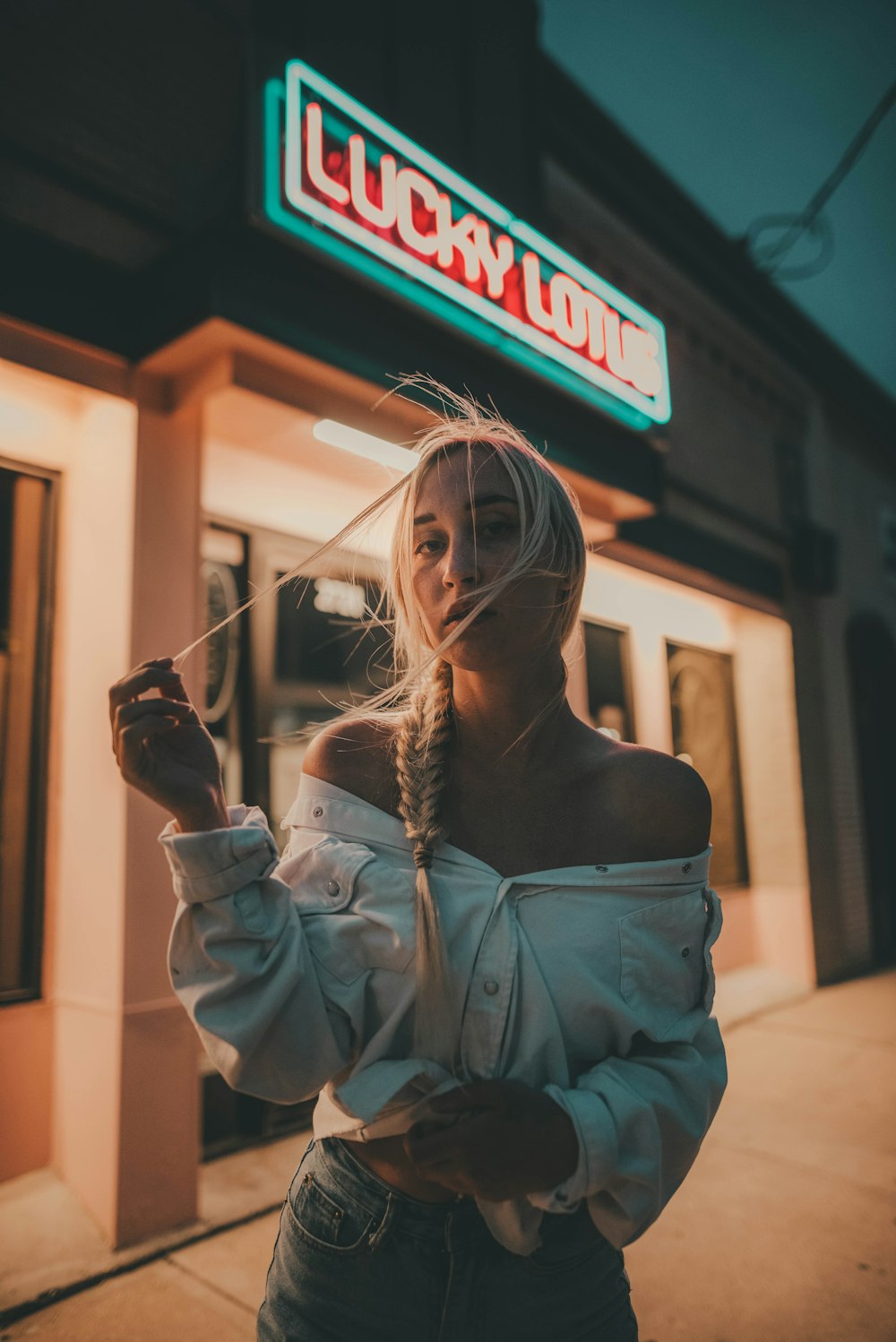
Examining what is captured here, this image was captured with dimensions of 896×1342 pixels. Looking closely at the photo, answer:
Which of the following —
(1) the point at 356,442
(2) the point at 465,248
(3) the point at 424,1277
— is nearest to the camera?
(3) the point at 424,1277

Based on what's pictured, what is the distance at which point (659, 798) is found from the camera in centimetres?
124

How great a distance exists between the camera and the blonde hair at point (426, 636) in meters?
1.11

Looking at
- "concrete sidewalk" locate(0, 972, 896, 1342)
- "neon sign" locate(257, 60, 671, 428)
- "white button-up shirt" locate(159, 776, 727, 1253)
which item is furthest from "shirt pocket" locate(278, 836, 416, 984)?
"neon sign" locate(257, 60, 671, 428)

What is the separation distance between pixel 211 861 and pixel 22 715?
2.77 meters

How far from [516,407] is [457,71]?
249 cm

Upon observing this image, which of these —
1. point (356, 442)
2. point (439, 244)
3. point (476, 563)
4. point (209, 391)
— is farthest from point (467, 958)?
point (439, 244)

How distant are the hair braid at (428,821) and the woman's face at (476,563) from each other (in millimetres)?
130

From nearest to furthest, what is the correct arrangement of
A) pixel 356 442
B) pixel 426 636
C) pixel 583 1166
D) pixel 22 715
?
pixel 583 1166 → pixel 426 636 → pixel 22 715 → pixel 356 442

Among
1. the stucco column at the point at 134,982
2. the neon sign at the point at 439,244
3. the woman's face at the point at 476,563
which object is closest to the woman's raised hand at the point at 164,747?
the woman's face at the point at 476,563

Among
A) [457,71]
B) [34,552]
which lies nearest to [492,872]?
[34,552]

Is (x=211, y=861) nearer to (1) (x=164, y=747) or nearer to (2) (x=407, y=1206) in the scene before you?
(1) (x=164, y=747)

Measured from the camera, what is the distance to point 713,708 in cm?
769

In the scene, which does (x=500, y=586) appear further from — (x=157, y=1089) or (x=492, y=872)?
(x=157, y=1089)

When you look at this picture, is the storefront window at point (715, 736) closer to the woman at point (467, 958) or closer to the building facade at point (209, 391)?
the building facade at point (209, 391)
